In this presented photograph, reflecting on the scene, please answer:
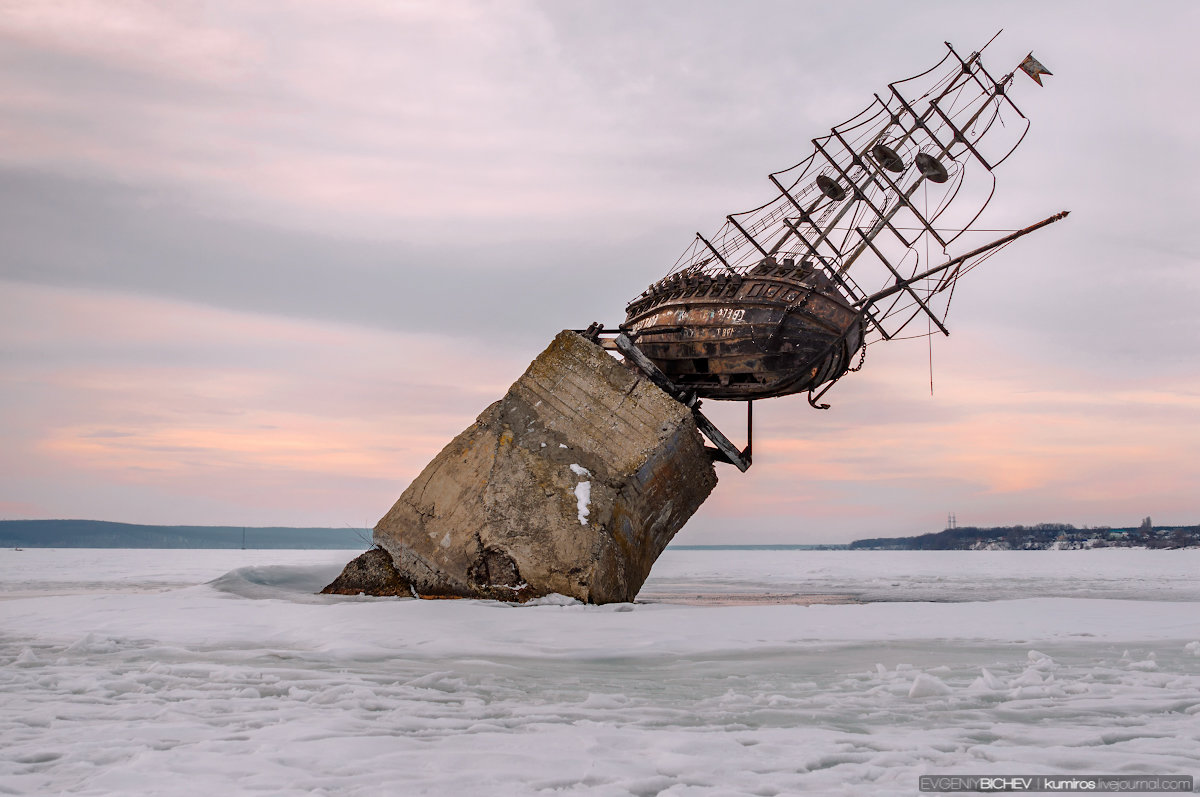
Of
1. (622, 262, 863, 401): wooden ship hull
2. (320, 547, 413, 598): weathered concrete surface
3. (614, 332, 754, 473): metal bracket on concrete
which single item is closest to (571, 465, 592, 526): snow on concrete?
(614, 332, 754, 473): metal bracket on concrete

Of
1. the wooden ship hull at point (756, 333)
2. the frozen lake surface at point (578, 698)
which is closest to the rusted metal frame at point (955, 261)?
the wooden ship hull at point (756, 333)

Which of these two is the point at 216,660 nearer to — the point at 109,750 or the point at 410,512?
Result: the point at 109,750

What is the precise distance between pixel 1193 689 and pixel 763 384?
809cm

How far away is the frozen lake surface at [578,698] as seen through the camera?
432cm

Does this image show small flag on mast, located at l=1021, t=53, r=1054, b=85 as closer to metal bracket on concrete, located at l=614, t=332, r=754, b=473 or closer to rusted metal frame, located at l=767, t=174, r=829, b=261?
rusted metal frame, located at l=767, t=174, r=829, b=261

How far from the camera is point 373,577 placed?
12.5m

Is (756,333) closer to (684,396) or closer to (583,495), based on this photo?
(684,396)

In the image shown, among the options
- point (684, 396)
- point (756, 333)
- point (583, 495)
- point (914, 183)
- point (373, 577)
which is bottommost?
point (373, 577)

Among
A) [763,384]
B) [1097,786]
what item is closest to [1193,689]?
[1097,786]

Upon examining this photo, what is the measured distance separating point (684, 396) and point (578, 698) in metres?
7.56

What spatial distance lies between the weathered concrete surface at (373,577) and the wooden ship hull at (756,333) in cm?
502

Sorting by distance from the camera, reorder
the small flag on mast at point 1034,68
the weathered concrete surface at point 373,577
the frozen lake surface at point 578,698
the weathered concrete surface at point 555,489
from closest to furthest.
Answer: the frozen lake surface at point 578,698 → the weathered concrete surface at point 555,489 → the weathered concrete surface at point 373,577 → the small flag on mast at point 1034,68

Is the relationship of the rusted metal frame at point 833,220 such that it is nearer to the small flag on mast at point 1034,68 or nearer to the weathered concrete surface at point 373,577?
the small flag on mast at point 1034,68

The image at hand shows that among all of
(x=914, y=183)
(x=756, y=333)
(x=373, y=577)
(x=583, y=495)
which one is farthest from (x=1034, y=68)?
(x=373, y=577)
